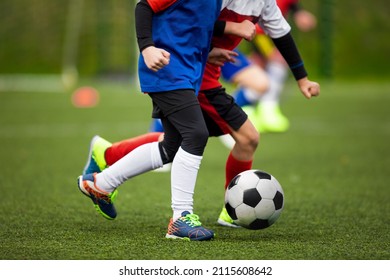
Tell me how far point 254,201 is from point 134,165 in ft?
2.07

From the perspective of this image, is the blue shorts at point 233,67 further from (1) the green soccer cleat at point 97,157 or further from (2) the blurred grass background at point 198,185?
(1) the green soccer cleat at point 97,157

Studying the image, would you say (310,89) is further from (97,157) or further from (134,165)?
(97,157)

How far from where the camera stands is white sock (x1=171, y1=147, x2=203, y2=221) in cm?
406

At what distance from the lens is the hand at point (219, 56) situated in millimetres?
4453

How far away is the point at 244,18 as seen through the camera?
177 inches

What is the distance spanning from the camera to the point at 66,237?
412 centimetres

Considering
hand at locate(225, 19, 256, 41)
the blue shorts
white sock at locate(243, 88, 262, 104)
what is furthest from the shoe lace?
white sock at locate(243, 88, 262, 104)

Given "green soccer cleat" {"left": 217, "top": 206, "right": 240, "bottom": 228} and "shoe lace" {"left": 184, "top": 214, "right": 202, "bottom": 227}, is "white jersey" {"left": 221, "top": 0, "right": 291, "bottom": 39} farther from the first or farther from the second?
"shoe lace" {"left": 184, "top": 214, "right": 202, "bottom": 227}

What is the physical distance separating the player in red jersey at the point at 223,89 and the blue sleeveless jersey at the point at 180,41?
28 centimetres

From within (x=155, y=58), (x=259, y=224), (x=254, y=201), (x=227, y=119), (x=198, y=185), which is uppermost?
(x=155, y=58)

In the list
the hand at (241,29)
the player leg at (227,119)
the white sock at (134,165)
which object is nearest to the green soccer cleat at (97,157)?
the white sock at (134,165)

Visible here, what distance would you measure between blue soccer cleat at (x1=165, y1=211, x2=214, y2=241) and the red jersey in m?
0.77

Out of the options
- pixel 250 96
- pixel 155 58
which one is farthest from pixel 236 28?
pixel 250 96

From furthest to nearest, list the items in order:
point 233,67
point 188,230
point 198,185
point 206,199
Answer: point 233,67 < point 198,185 < point 206,199 < point 188,230
